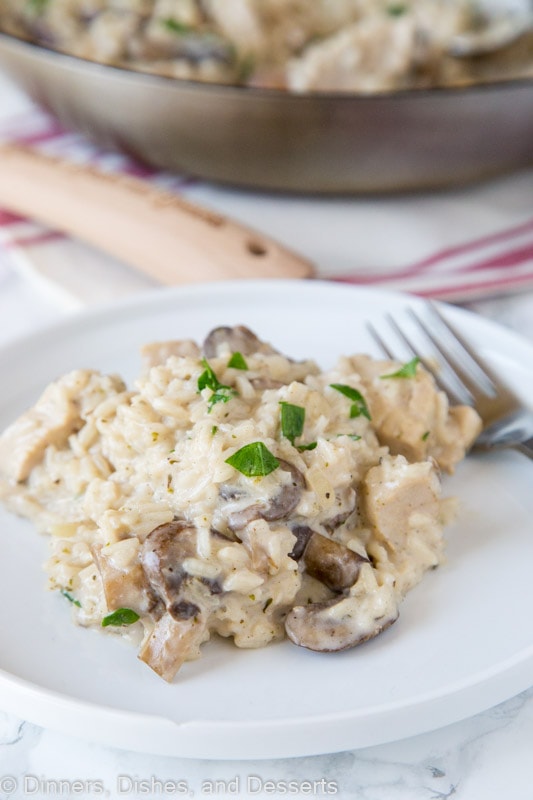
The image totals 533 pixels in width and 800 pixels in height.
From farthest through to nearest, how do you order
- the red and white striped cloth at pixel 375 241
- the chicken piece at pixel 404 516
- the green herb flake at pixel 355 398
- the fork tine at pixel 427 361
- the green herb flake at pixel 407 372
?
the red and white striped cloth at pixel 375 241 < the fork tine at pixel 427 361 < the green herb flake at pixel 407 372 < the green herb flake at pixel 355 398 < the chicken piece at pixel 404 516

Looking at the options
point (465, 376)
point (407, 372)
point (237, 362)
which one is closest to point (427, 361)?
point (465, 376)

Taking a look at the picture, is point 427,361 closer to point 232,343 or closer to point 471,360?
point 471,360

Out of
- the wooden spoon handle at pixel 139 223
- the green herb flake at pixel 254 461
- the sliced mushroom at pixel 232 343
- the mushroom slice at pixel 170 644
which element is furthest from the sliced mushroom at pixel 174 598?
the wooden spoon handle at pixel 139 223

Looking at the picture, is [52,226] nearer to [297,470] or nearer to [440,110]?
[440,110]

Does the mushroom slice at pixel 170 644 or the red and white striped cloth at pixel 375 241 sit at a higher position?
the mushroom slice at pixel 170 644

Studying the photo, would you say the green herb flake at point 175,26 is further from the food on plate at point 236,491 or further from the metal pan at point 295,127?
the food on plate at point 236,491

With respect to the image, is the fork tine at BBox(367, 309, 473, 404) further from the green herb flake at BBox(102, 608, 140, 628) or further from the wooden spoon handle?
the green herb flake at BBox(102, 608, 140, 628)

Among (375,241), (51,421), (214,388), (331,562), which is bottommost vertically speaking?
(375,241)
